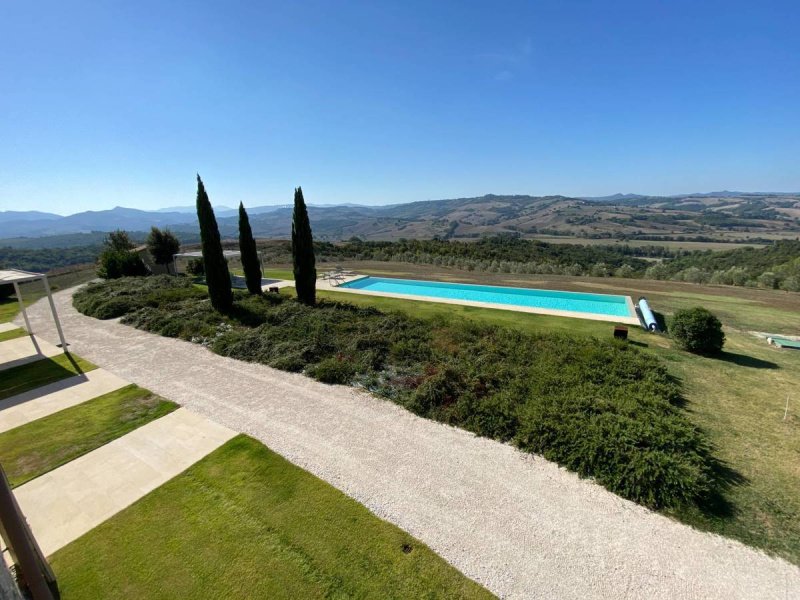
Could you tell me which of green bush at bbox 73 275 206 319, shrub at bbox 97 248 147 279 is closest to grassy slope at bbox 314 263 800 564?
green bush at bbox 73 275 206 319

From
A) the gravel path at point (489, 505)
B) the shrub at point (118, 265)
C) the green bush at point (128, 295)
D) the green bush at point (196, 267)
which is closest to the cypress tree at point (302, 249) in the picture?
the green bush at point (128, 295)

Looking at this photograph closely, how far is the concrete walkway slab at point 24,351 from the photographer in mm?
11609

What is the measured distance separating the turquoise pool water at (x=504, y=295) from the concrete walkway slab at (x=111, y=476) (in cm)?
1361

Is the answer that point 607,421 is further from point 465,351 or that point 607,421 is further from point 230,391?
point 230,391

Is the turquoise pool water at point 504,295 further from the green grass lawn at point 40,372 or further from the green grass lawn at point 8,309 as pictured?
the green grass lawn at point 8,309

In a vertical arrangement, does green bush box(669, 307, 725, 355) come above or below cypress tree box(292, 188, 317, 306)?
below

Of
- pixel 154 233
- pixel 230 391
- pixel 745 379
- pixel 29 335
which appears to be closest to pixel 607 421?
pixel 745 379

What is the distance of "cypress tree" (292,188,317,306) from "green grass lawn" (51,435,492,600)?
1096cm

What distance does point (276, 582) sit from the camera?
440 centimetres

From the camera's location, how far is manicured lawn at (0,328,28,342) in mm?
14146

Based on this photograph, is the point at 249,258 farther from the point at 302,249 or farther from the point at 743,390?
the point at 743,390

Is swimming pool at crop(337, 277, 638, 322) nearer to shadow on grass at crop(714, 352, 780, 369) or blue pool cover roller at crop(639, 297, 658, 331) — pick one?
blue pool cover roller at crop(639, 297, 658, 331)

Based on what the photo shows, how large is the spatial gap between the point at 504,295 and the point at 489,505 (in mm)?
15008

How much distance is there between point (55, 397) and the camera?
9.13 meters
